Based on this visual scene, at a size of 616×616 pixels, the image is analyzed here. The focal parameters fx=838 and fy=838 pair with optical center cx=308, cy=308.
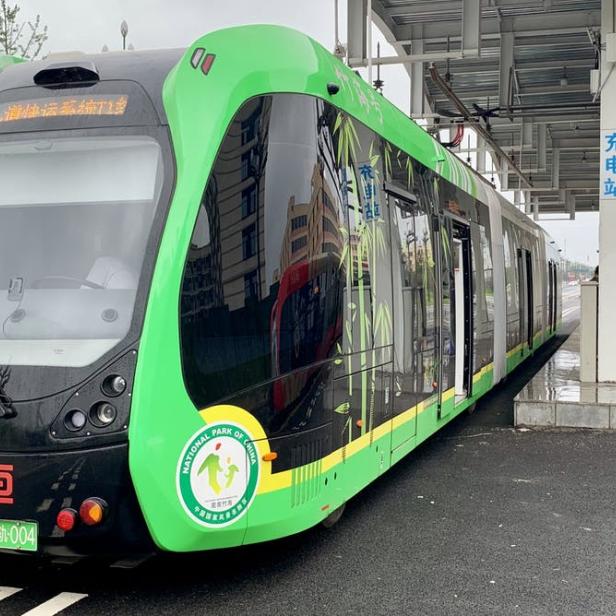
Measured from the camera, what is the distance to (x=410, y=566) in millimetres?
4898

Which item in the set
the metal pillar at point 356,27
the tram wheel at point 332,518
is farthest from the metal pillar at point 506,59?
the tram wheel at point 332,518

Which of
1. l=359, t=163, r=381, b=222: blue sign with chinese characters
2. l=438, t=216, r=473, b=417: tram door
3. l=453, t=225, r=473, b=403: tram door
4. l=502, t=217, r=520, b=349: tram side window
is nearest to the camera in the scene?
l=359, t=163, r=381, b=222: blue sign with chinese characters

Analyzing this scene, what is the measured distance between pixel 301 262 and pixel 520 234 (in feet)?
35.7

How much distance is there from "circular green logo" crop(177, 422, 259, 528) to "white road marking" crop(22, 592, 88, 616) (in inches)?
35.3

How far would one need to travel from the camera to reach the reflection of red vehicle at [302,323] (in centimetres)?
447

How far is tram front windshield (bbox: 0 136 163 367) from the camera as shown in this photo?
13.2 ft

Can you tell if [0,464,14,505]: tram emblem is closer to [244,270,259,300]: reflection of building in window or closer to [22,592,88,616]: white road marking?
[22,592,88,616]: white road marking

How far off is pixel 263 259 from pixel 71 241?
979mm

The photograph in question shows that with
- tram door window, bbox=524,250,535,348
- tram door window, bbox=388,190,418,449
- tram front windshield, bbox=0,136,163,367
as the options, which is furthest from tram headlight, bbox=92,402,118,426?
tram door window, bbox=524,250,535,348

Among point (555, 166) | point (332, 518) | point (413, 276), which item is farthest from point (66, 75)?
point (555, 166)

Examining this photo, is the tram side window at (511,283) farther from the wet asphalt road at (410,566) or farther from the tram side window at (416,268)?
the wet asphalt road at (410,566)

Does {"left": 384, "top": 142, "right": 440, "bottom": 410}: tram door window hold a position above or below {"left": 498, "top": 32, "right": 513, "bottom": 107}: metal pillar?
below

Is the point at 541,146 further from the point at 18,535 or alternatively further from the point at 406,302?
the point at 18,535

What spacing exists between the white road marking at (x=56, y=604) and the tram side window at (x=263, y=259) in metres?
1.31
